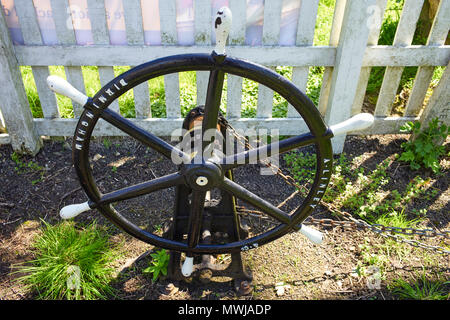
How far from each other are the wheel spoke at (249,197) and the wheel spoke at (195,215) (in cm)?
11

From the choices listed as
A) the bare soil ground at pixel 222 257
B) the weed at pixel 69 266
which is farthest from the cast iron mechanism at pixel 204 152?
the weed at pixel 69 266

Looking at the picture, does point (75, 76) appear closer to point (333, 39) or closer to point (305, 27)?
point (305, 27)

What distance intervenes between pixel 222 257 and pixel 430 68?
205cm

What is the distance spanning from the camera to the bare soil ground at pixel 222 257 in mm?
2178

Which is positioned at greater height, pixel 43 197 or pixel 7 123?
pixel 7 123

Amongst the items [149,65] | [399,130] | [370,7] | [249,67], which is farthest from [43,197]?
[399,130]

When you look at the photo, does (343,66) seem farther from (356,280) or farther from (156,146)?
(156,146)

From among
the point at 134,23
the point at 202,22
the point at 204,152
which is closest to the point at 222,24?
the point at 204,152

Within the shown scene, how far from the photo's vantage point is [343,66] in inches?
108

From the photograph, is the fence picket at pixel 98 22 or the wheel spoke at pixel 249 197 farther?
the fence picket at pixel 98 22

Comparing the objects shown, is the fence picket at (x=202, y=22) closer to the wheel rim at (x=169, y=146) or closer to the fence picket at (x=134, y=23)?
the fence picket at (x=134, y=23)

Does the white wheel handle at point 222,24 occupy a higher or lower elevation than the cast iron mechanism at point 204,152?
higher

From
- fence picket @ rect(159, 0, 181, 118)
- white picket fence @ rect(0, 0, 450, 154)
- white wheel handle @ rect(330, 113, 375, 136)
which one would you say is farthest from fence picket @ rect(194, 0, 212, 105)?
white wheel handle @ rect(330, 113, 375, 136)

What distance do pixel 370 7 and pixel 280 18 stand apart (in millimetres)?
560
